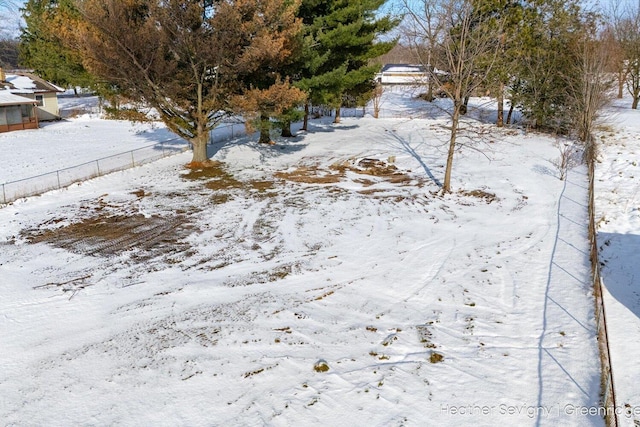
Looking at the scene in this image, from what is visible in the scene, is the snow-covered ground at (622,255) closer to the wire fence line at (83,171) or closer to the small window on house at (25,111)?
the wire fence line at (83,171)

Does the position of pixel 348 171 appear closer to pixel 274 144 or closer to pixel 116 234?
pixel 274 144

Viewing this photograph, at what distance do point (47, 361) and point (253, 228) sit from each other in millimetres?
7382

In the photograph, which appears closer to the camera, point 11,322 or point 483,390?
point 483,390

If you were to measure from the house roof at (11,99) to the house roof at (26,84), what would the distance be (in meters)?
1.83

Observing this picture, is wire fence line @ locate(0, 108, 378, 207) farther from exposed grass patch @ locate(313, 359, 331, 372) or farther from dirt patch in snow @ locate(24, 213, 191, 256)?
exposed grass patch @ locate(313, 359, 331, 372)

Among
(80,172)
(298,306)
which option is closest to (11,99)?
(80,172)

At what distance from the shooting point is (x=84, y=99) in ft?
181

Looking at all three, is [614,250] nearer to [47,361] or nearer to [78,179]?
[47,361]

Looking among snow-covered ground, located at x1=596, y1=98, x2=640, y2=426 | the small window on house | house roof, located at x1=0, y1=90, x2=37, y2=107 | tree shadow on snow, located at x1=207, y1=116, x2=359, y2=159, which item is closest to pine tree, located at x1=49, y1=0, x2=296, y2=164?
tree shadow on snow, located at x1=207, y1=116, x2=359, y2=159

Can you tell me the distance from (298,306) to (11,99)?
33962 millimetres

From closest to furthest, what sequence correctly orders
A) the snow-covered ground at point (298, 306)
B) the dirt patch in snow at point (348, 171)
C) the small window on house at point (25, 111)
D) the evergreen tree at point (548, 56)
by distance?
the snow-covered ground at point (298, 306), the dirt patch in snow at point (348, 171), the evergreen tree at point (548, 56), the small window on house at point (25, 111)

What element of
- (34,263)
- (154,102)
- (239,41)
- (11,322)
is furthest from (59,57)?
(11,322)

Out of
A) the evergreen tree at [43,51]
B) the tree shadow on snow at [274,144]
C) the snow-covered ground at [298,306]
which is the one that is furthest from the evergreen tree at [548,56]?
the evergreen tree at [43,51]

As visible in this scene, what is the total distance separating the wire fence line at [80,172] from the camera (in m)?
17.9
